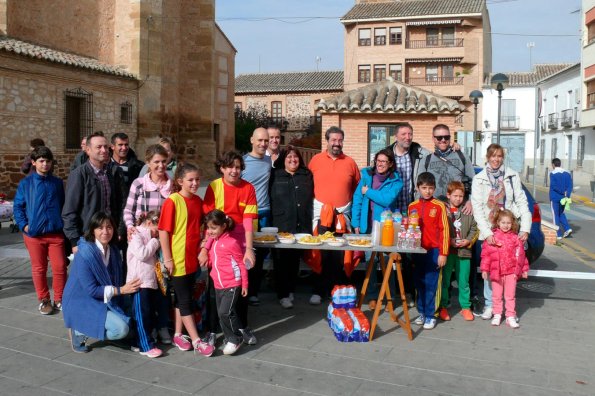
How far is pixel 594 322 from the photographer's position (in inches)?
238

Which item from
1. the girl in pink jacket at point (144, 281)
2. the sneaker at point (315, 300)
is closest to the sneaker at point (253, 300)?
the sneaker at point (315, 300)

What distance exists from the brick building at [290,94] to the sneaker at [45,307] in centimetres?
4547

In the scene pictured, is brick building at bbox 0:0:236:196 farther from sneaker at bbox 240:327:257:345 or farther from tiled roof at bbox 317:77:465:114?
sneaker at bbox 240:327:257:345

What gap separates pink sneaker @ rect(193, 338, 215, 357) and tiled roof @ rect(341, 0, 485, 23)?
47489mm

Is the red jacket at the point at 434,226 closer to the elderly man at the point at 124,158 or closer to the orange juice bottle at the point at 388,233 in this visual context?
the orange juice bottle at the point at 388,233

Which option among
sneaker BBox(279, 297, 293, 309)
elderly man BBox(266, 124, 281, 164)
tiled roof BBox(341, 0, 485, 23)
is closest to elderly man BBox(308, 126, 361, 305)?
sneaker BBox(279, 297, 293, 309)

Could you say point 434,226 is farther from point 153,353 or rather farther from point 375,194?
point 153,353

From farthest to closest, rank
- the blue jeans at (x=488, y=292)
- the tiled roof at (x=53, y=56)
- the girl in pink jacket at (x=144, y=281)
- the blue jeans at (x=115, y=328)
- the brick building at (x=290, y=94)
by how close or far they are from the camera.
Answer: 1. the brick building at (x=290, y=94)
2. the tiled roof at (x=53, y=56)
3. the blue jeans at (x=488, y=292)
4. the girl in pink jacket at (x=144, y=281)
5. the blue jeans at (x=115, y=328)

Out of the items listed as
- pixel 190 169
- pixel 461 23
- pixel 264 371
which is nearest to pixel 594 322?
pixel 264 371

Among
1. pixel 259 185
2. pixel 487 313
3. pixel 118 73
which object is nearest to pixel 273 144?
pixel 259 185

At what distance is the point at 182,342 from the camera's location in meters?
5.00

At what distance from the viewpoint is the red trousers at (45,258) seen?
19.7 feet

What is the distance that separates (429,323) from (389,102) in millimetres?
7800

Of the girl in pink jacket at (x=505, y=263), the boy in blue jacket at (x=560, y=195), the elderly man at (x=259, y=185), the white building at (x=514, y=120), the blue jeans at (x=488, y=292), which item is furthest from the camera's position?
the white building at (x=514, y=120)
